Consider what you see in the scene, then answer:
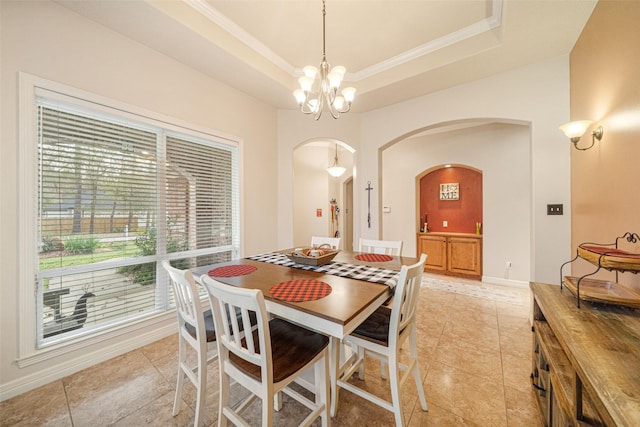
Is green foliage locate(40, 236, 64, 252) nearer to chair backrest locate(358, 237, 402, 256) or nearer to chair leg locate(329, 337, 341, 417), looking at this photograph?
chair leg locate(329, 337, 341, 417)

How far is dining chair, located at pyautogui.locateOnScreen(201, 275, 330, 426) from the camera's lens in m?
1.00

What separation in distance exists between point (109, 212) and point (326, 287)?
2.01 meters

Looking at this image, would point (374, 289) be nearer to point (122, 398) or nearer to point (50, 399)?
point (122, 398)

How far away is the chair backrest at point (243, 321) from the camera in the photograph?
97 cm

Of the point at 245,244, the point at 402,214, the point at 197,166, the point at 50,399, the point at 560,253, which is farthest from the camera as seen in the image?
the point at 402,214

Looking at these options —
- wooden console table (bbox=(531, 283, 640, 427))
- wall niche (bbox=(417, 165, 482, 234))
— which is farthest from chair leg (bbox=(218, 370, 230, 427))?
wall niche (bbox=(417, 165, 482, 234))

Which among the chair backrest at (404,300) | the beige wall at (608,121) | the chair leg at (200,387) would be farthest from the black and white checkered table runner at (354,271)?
the beige wall at (608,121)

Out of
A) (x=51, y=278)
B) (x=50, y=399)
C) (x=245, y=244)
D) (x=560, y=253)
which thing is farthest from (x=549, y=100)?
(x=50, y=399)

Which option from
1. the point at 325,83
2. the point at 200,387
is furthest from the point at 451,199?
the point at 200,387

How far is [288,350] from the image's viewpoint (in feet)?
4.09

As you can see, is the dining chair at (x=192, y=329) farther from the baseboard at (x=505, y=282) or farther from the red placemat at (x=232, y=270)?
the baseboard at (x=505, y=282)

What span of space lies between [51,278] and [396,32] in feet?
11.9

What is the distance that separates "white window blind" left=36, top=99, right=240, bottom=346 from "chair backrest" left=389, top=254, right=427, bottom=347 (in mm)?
2249

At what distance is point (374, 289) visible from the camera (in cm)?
134
